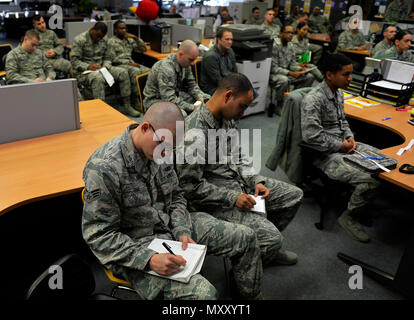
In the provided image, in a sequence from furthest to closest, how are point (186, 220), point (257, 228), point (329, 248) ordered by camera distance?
1. point (329, 248)
2. point (257, 228)
3. point (186, 220)

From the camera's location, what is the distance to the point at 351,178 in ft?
7.97

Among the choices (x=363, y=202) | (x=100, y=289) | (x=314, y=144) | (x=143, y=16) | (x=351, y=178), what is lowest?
(x=100, y=289)

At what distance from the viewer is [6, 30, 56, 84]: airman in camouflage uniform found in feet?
12.0

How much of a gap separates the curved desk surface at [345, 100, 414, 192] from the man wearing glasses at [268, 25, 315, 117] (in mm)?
1806

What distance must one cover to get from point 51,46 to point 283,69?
3234mm

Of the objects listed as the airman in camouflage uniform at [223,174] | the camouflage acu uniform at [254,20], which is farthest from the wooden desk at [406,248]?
the camouflage acu uniform at [254,20]

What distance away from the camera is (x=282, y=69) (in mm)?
4859

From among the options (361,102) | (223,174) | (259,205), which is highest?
(361,102)

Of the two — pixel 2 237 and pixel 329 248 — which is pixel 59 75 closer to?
pixel 2 237

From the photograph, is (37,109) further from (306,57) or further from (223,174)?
(306,57)

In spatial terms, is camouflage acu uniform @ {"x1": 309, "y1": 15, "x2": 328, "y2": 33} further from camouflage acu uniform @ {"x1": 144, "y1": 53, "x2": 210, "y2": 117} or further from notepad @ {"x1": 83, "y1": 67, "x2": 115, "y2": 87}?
camouflage acu uniform @ {"x1": 144, "y1": 53, "x2": 210, "y2": 117}

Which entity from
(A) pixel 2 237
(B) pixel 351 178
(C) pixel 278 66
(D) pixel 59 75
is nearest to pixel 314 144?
(B) pixel 351 178

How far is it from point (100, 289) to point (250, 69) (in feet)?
10.9

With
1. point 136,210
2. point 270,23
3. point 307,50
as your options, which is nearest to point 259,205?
point 136,210
